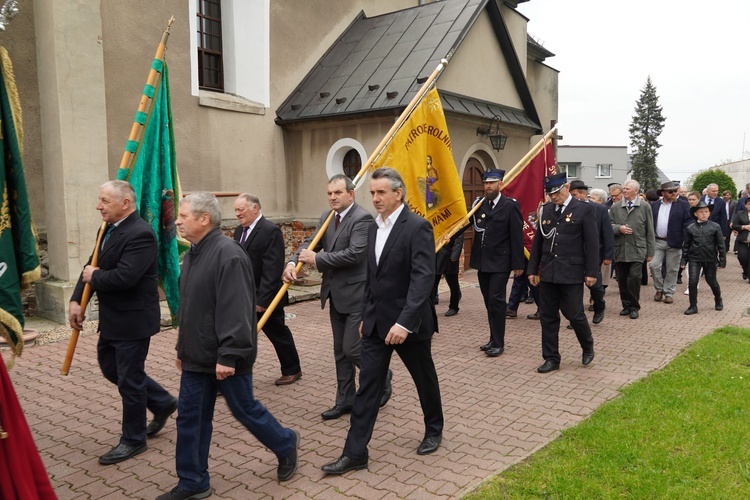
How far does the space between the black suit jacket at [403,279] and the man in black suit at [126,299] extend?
1.57m

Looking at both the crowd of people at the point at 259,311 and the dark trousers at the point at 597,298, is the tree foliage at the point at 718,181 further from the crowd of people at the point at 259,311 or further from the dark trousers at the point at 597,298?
the crowd of people at the point at 259,311

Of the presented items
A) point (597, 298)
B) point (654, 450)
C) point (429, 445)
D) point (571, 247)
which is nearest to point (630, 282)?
point (597, 298)

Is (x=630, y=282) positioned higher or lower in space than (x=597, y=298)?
higher

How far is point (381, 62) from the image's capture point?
13281 millimetres

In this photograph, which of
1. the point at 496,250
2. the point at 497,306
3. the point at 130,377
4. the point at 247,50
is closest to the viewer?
the point at 130,377

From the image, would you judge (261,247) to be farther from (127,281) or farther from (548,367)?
(548,367)

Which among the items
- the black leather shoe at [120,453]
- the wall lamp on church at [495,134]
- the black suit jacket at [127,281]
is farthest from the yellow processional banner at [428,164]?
the wall lamp on church at [495,134]

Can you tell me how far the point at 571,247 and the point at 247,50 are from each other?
28.7 ft

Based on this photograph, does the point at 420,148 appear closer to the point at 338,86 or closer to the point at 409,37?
the point at 338,86

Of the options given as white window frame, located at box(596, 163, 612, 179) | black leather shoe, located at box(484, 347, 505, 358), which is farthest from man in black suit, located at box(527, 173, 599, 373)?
white window frame, located at box(596, 163, 612, 179)

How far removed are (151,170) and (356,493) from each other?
10.5 feet

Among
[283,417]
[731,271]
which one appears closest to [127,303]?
[283,417]

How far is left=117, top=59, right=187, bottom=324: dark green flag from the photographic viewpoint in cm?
521

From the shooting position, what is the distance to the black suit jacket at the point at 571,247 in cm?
666
